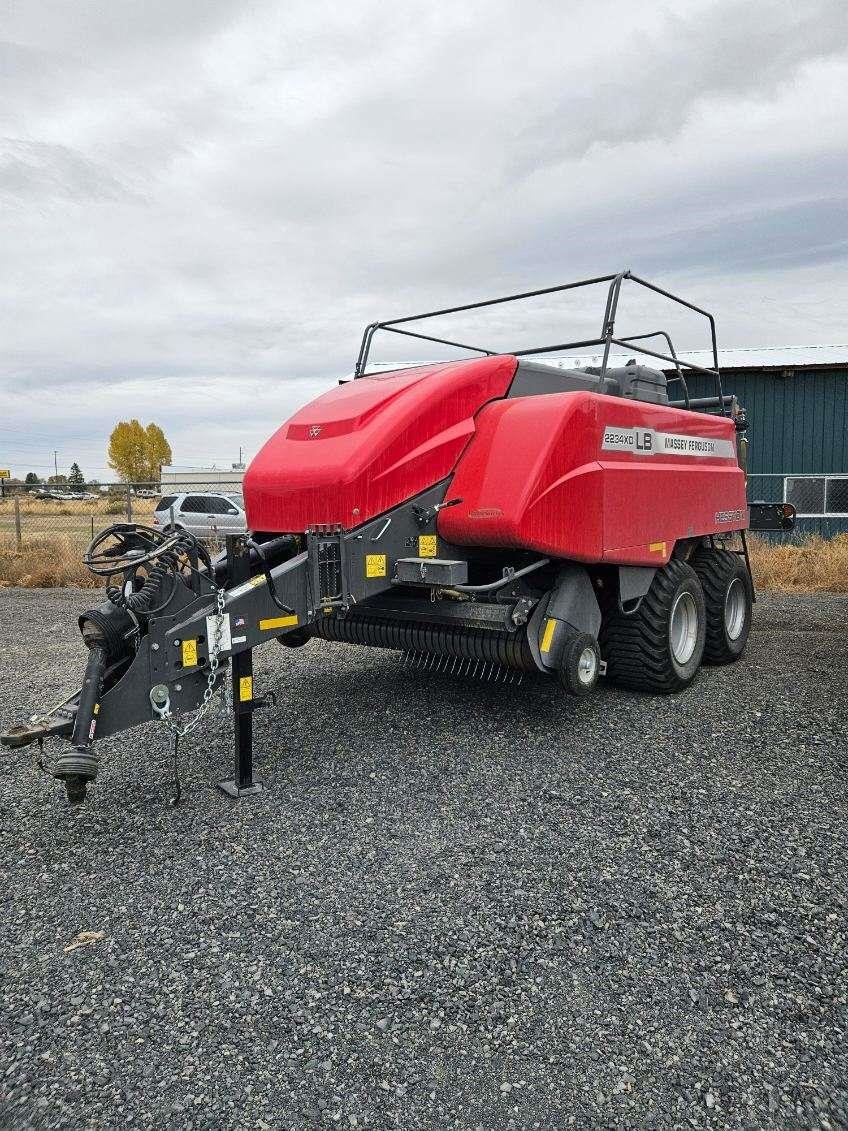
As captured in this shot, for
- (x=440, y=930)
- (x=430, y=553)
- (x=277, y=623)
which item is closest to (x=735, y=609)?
(x=430, y=553)

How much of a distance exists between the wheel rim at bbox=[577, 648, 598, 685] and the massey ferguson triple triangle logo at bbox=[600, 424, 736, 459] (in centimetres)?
117

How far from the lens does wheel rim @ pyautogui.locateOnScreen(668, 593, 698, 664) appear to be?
5.90 metres

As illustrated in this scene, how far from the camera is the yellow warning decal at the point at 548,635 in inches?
184

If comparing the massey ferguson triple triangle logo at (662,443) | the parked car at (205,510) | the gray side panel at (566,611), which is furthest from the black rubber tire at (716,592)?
the parked car at (205,510)

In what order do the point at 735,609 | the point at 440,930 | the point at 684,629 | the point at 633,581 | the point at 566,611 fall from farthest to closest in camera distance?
the point at 735,609 → the point at 684,629 → the point at 633,581 → the point at 566,611 → the point at 440,930

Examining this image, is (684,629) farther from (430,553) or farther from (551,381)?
(430,553)

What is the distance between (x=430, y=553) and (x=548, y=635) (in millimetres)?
800

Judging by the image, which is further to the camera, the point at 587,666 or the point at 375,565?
the point at 587,666

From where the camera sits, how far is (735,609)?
6.96 metres

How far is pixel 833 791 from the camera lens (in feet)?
13.5

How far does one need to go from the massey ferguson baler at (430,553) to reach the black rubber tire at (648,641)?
1 centimetres

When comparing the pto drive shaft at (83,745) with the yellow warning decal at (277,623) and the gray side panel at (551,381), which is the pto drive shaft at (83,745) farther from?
the gray side panel at (551,381)

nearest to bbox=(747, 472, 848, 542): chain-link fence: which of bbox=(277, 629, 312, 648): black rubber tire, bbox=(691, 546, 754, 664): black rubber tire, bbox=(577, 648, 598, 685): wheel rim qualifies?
bbox=(691, 546, 754, 664): black rubber tire

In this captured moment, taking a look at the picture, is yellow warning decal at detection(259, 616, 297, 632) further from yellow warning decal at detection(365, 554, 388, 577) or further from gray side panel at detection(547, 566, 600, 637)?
gray side panel at detection(547, 566, 600, 637)
